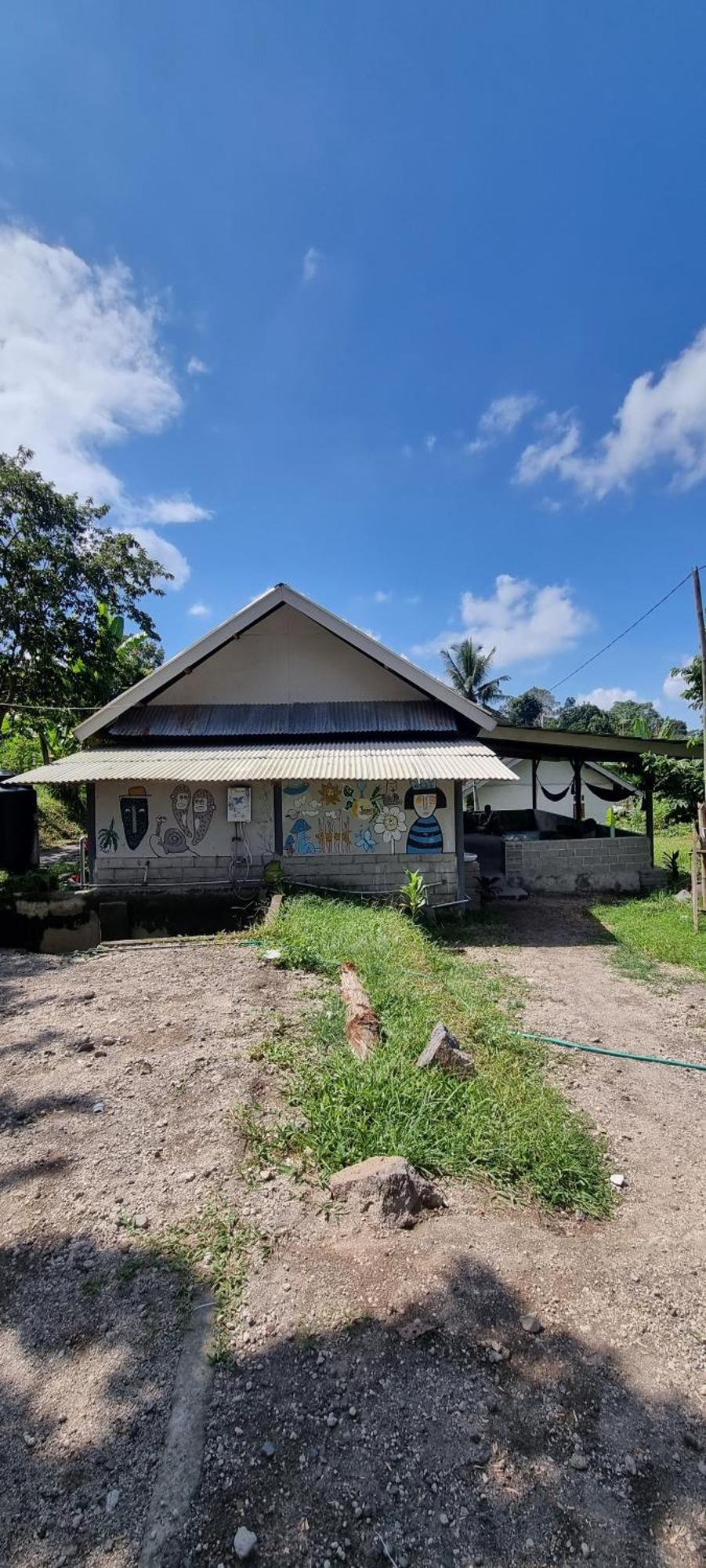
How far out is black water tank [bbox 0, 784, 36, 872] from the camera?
11.8 meters

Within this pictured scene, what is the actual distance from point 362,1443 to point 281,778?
740 centimetres

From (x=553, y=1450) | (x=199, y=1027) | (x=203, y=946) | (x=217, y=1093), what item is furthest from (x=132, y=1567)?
(x=203, y=946)

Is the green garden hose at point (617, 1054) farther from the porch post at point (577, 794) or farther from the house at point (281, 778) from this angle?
the porch post at point (577, 794)

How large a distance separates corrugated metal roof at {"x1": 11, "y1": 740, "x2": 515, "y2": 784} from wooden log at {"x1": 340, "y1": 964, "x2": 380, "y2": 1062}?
3.98 metres

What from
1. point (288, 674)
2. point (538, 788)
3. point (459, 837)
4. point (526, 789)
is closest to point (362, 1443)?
point (459, 837)

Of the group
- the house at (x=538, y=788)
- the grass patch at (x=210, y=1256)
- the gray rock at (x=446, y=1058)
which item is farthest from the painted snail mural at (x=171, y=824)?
the house at (x=538, y=788)

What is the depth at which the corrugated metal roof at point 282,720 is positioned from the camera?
10906 millimetres

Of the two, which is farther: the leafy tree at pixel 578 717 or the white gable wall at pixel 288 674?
the leafy tree at pixel 578 717

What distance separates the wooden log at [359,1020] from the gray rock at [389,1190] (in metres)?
1.14

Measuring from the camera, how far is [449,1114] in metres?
3.57

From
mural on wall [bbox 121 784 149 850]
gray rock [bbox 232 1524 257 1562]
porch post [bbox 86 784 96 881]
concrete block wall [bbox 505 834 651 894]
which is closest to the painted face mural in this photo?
mural on wall [bbox 121 784 149 850]

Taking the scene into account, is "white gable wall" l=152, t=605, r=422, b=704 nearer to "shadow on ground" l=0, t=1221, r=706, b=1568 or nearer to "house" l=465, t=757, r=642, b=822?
"house" l=465, t=757, r=642, b=822

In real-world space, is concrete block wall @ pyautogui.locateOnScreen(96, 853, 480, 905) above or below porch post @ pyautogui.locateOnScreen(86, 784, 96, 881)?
below

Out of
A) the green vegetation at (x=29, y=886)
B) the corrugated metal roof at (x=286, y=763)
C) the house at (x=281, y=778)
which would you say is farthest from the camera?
the house at (x=281, y=778)
